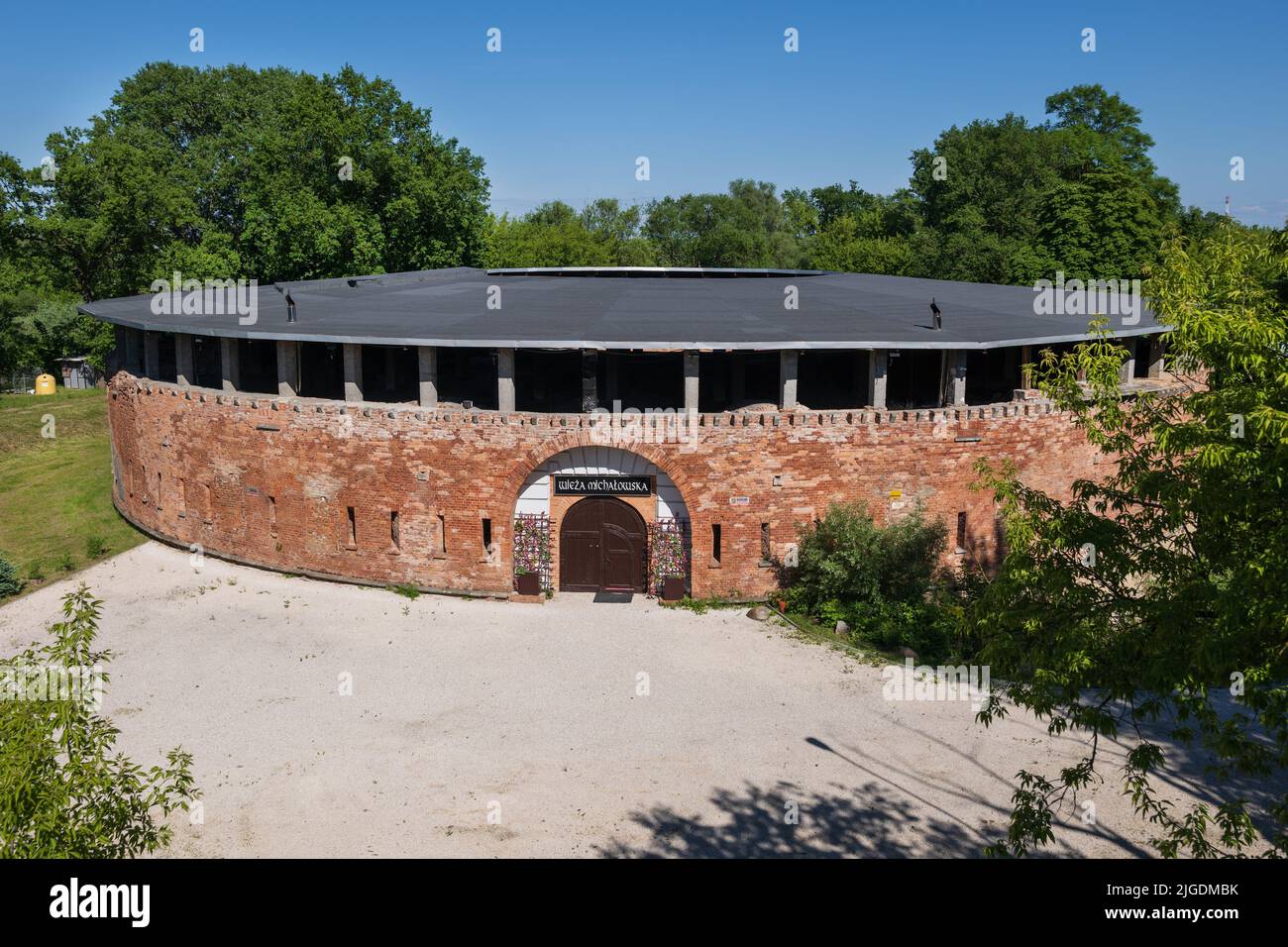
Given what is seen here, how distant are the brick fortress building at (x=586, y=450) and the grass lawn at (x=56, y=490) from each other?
9.54 feet

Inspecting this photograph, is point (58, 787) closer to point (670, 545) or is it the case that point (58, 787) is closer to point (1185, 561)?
point (1185, 561)

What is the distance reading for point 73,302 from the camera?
58.7m

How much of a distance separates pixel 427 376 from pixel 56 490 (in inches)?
703

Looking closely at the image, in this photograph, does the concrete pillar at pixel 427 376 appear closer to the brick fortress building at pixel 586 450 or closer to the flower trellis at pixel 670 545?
the brick fortress building at pixel 586 450

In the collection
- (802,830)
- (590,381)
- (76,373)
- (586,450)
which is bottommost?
(802,830)

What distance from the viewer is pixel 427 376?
24953 mm

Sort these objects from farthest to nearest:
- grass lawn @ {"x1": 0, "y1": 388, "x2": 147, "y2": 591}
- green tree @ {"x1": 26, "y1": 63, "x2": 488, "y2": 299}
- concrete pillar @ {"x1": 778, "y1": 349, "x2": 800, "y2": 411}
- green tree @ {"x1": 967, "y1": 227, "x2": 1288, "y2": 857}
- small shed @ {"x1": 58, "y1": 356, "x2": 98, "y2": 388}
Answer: small shed @ {"x1": 58, "y1": 356, "x2": 98, "y2": 388}, green tree @ {"x1": 26, "y1": 63, "x2": 488, "y2": 299}, grass lawn @ {"x1": 0, "y1": 388, "x2": 147, "y2": 591}, concrete pillar @ {"x1": 778, "y1": 349, "x2": 800, "y2": 411}, green tree @ {"x1": 967, "y1": 227, "x2": 1288, "y2": 857}

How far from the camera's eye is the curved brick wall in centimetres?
2408

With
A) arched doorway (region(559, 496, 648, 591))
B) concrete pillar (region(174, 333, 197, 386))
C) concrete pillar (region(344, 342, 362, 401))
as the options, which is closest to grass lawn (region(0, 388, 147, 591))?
concrete pillar (region(174, 333, 197, 386))

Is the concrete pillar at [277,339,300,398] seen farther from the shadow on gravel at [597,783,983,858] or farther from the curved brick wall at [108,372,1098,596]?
the shadow on gravel at [597,783,983,858]

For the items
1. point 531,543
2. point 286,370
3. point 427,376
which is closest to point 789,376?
point 531,543

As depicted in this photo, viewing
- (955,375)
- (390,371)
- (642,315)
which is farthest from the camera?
(390,371)

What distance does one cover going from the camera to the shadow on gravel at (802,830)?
1434 cm

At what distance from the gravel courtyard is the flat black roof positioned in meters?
6.44
